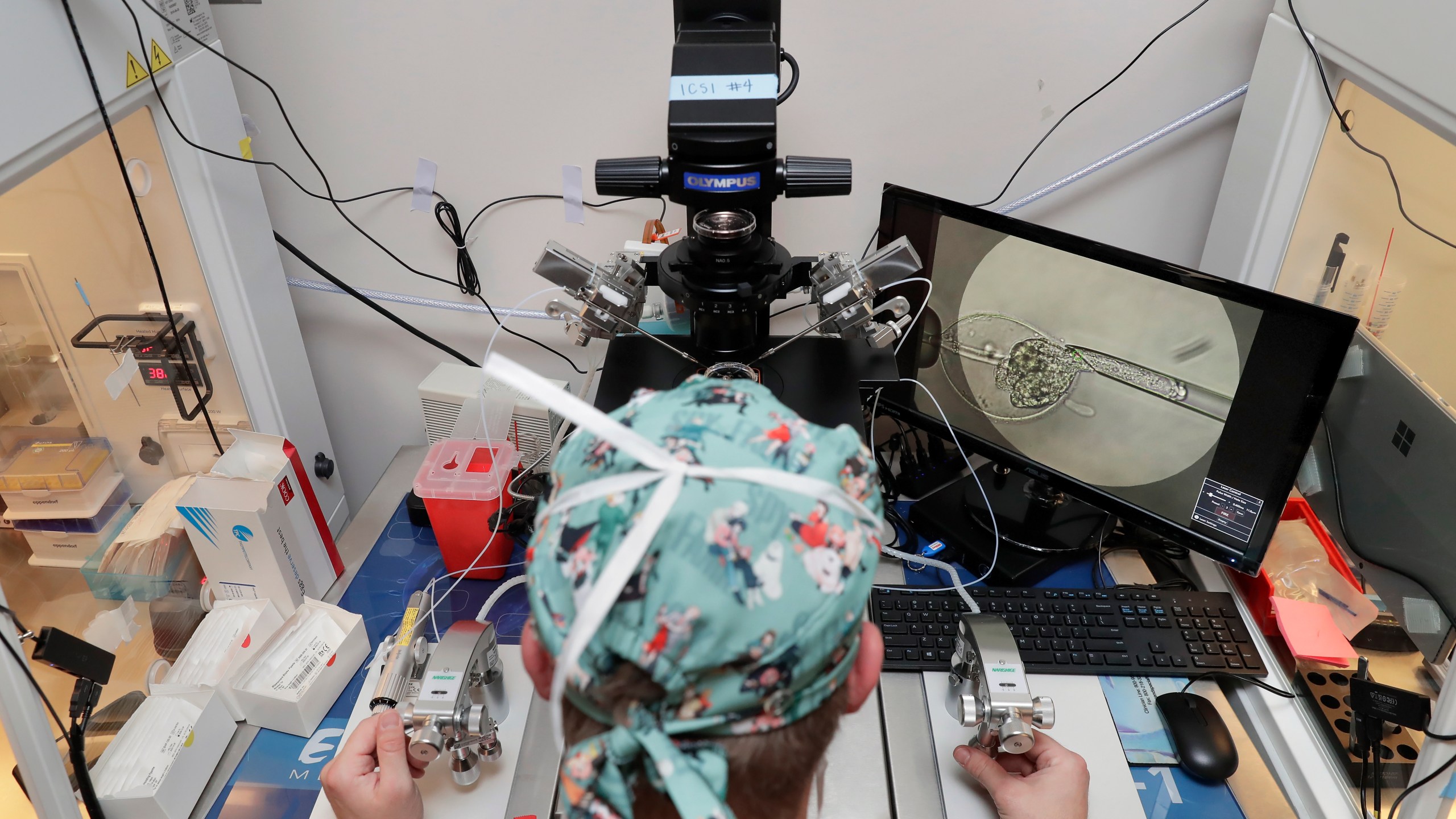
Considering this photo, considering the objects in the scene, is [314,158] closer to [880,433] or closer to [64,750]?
[64,750]

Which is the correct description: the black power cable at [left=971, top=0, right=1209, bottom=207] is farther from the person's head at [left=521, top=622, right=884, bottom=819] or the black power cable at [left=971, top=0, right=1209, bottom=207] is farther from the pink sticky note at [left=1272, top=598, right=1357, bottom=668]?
the person's head at [left=521, top=622, right=884, bottom=819]

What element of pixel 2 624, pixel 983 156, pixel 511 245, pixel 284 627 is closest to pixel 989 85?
pixel 983 156

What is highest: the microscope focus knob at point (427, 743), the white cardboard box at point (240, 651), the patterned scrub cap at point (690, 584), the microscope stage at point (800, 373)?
the patterned scrub cap at point (690, 584)

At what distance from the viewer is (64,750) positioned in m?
1.00

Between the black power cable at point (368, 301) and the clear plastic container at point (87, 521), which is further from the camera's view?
the black power cable at point (368, 301)

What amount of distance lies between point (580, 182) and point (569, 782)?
1163 mm

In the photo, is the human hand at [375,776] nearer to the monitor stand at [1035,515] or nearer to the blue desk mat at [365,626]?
the blue desk mat at [365,626]

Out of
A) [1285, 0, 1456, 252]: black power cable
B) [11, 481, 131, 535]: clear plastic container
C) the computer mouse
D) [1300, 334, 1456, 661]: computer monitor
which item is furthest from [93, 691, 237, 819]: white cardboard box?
[1285, 0, 1456, 252]: black power cable

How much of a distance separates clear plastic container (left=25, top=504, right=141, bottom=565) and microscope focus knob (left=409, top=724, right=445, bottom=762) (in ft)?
2.04

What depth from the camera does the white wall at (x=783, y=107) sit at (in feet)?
4.56

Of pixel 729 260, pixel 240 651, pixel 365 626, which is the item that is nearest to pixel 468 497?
pixel 365 626

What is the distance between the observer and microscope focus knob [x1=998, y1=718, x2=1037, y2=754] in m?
0.97

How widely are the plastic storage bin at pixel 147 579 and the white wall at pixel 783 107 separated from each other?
60cm

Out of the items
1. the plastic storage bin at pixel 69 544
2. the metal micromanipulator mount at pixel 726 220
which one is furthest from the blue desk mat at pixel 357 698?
the metal micromanipulator mount at pixel 726 220
